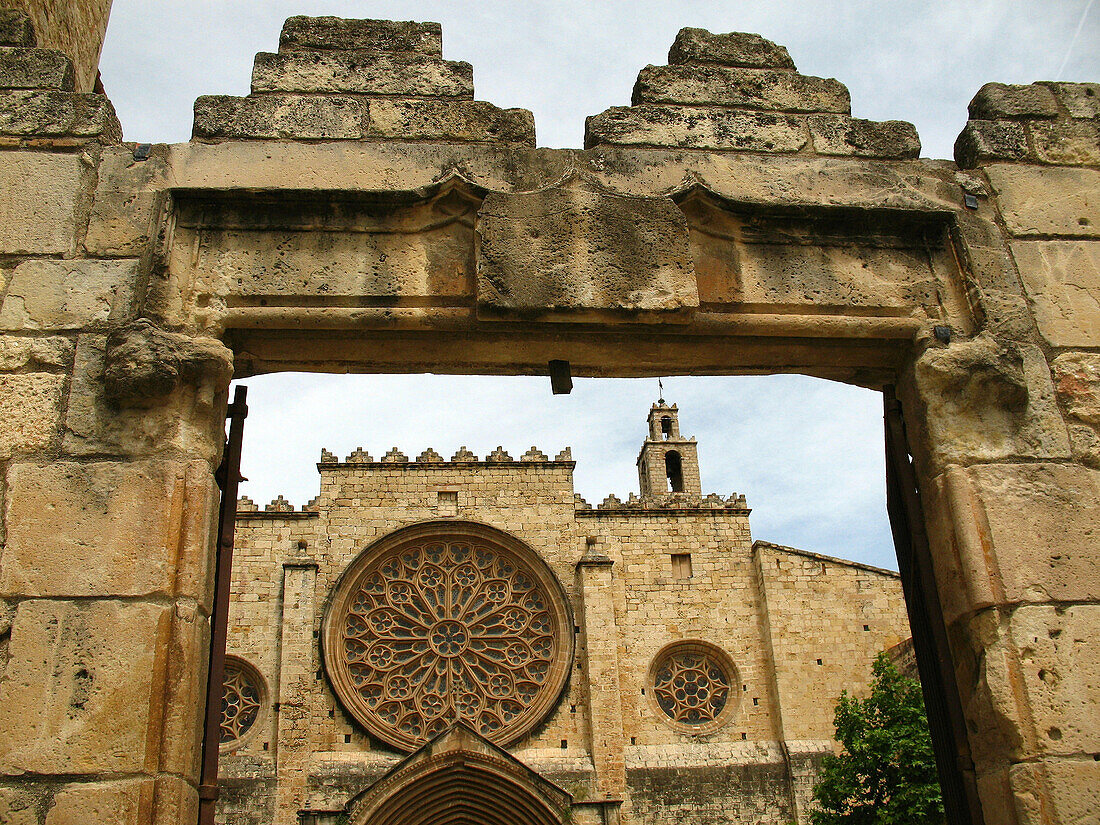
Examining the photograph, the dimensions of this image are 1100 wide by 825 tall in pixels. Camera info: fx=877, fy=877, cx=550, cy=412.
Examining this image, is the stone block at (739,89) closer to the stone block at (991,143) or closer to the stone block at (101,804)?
the stone block at (991,143)

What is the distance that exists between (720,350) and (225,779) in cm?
1195

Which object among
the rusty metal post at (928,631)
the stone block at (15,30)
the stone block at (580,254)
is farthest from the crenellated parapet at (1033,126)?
the stone block at (15,30)

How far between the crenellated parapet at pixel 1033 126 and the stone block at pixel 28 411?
3223 millimetres

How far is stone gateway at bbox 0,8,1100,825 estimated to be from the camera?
2.32m

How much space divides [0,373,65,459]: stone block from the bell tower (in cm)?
1563

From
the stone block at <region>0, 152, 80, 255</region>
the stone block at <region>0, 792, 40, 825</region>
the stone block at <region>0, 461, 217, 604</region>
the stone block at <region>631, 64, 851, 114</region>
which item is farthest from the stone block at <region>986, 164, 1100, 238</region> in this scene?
the stone block at <region>0, 792, 40, 825</region>

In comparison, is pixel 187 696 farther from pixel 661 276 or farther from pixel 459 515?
pixel 459 515

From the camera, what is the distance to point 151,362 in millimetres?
2498

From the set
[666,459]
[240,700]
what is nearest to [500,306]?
[240,700]

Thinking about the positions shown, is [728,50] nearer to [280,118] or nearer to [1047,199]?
[1047,199]

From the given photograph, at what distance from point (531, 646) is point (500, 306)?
492 inches

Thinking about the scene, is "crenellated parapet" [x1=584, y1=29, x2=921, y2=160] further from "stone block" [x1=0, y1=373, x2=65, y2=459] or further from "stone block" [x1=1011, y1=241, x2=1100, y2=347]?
"stone block" [x1=0, y1=373, x2=65, y2=459]

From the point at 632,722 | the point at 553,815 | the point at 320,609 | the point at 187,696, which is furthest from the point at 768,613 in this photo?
the point at 187,696

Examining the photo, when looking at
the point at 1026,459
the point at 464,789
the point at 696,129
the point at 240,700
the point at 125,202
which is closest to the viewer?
the point at 1026,459
